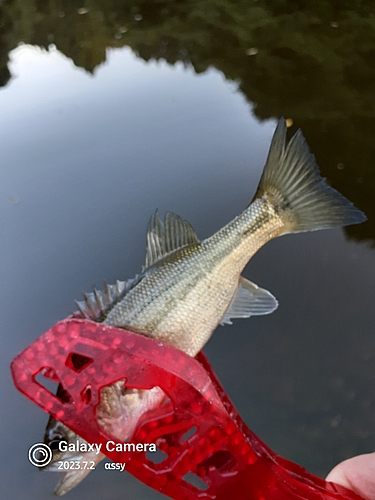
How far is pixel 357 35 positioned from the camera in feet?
11.6

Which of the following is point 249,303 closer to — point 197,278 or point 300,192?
point 197,278

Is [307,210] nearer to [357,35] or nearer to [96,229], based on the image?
[96,229]

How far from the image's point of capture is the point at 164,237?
3.70 ft

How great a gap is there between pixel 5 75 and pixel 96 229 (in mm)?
2625

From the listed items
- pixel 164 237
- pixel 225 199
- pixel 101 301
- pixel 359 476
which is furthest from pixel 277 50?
pixel 359 476

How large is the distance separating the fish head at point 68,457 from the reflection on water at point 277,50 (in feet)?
5.26

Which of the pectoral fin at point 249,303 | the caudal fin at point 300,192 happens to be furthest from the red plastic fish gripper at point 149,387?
the caudal fin at point 300,192

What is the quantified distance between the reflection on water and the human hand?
125cm

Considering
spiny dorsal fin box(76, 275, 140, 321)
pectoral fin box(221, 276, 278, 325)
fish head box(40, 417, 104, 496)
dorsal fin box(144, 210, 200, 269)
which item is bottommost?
fish head box(40, 417, 104, 496)

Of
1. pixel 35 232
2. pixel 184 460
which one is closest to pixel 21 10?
pixel 35 232

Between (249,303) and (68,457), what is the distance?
0.59 m

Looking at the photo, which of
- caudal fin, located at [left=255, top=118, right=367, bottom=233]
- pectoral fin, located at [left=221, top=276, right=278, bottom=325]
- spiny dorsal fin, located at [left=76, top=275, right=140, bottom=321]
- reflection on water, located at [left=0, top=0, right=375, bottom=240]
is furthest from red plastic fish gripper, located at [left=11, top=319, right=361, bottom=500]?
reflection on water, located at [left=0, top=0, right=375, bottom=240]

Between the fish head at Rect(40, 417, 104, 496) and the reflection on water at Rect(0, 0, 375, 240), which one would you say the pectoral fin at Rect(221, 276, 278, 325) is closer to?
the fish head at Rect(40, 417, 104, 496)

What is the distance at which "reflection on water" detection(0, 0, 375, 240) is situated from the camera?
2.53 metres
